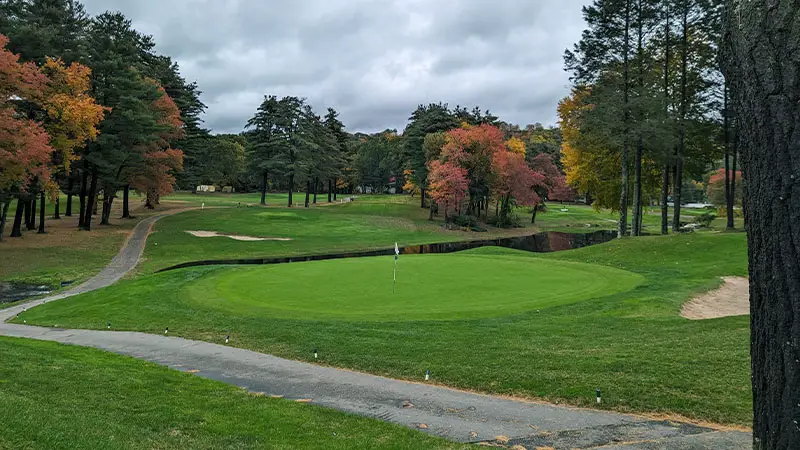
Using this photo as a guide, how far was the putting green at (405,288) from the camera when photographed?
46.2ft

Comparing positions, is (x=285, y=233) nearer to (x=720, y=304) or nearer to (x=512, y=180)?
(x=512, y=180)

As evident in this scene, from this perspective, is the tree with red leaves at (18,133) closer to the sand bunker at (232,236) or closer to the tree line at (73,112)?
the tree line at (73,112)

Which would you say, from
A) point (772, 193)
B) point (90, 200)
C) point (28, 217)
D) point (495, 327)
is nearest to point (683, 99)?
point (495, 327)

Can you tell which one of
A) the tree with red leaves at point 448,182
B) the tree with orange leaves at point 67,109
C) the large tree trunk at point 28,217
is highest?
the tree with orange leaves at point 67,109

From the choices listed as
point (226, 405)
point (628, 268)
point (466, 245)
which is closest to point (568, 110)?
point (466, 245)

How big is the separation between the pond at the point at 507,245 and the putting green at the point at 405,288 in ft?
36.9

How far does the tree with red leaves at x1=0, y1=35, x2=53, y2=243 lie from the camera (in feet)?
83.5

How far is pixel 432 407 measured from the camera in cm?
771

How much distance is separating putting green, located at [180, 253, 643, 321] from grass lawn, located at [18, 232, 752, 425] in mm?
79

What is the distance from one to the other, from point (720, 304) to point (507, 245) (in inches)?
1300

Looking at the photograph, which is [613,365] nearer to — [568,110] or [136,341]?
[136,341]

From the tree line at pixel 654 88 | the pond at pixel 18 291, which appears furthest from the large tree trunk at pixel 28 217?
the tree line at pixel 654 88

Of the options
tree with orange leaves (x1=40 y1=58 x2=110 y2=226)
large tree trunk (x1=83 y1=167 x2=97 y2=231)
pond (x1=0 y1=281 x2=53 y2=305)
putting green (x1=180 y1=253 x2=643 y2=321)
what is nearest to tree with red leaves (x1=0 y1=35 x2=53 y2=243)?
tree with orange leaves (x1=40 y1=58 x2=110 y2=226)

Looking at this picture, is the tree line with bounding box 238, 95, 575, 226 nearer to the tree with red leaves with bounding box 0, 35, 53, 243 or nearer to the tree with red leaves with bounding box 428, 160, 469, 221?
the tree with red leaves with bounding box 428, 160, 469, 221
